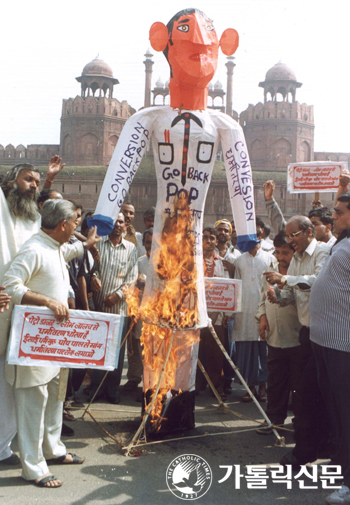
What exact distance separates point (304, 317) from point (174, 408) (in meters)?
1.22

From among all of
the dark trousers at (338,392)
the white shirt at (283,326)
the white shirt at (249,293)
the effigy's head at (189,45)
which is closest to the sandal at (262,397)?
the white shirt at (249,293)

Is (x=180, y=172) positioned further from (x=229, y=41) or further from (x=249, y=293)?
(x=249, y=293)

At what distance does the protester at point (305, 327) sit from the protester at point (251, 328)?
4.60 ft

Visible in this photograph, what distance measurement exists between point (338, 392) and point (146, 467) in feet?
4.39

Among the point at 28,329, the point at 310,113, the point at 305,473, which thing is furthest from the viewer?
the point at 310,113

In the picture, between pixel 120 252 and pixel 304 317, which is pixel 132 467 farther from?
pixel 120 252

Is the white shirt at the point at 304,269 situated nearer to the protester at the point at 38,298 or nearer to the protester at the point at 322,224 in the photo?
the protester at the point at 322,224

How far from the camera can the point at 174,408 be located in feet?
13.6

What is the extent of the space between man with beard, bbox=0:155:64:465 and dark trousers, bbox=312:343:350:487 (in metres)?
1.99

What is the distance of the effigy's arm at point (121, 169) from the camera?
12.6ft

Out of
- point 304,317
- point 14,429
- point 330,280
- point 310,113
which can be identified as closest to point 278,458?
point 304,317

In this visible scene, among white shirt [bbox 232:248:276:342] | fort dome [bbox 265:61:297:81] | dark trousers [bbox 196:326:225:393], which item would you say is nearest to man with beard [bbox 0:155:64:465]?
dark trousers [bbox 196:326:225:393]

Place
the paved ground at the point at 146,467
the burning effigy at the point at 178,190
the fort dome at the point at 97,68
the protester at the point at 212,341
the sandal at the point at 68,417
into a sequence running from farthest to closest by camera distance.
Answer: the fort dome at the point at 97,68
the protester at the point at 212,341
the sandal at the point at 68,417
the burning effigy at the point at 178,190
the paved ground at the point at 146,467

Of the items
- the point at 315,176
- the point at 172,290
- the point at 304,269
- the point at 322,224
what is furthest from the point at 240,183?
the point at 315,176
